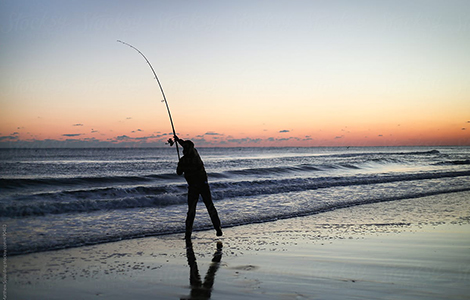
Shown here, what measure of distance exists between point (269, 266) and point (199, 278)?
109 cm

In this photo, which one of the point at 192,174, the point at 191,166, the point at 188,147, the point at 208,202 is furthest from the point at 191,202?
the point at 188,147

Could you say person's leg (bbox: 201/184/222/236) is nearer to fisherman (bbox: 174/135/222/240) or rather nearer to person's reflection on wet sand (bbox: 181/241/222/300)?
fisherman (bbox: 174/135/222/240)

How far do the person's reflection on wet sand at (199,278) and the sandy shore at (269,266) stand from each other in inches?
0.5

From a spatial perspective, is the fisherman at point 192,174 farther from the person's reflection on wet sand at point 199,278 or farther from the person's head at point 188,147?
the person's reflection on wet sand at point 199,278

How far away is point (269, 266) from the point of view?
5336 mm

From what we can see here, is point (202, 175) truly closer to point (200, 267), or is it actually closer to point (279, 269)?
point (200, 267)

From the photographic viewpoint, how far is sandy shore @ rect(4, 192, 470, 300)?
4.24 meters

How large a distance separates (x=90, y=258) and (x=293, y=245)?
344 cm

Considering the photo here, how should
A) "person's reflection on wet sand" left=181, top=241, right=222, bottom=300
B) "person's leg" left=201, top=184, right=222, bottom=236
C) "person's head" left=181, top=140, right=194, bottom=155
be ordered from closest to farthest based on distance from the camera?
"person's reflection on wet sand" left=181, top=241, right=222, bottom=300 → "person's head" left=181, top=140, right=194, bottom=155 → "person's leg" left=201, top=184, right=222, bottom=236

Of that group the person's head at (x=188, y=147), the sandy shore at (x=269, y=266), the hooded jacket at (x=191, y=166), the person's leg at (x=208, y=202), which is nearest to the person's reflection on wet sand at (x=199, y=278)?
the sandy shore at (x=269, y=266)


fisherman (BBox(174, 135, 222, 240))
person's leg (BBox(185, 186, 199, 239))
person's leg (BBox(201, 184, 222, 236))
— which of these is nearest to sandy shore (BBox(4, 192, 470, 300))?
person's leg (BBox(185, 186, 199, 239))

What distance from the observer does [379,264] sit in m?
5.37

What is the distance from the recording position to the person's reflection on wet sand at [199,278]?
4.18m

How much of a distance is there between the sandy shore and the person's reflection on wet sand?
1cm
